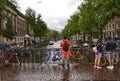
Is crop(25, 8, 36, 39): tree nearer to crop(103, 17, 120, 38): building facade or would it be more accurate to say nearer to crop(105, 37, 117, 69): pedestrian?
crop(103, 17, 120, 38): building facade

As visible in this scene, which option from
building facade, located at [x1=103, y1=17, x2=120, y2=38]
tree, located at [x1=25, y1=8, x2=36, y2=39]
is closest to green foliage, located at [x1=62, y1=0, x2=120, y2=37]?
building facade, located at [x1=103, y1=17, x2=120, y2=38]

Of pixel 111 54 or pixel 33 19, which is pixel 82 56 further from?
pixel 33 19

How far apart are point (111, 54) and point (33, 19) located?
7837 centimetres

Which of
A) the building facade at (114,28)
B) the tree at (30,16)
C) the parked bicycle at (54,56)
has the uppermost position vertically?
the tree at (30,16)

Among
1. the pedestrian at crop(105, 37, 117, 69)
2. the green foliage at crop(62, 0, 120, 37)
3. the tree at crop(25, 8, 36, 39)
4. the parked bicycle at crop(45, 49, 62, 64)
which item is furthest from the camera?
the tree at crop(25, 8, 36, 39)

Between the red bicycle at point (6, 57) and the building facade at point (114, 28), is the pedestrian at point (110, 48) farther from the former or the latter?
the building facade at point (114, 28)

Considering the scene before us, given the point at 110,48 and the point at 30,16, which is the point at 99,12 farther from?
the point at 30,16

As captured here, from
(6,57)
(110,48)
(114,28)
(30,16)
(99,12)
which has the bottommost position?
(6,57)

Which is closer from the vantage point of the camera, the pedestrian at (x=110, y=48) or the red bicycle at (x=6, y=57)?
the pedestrian at (x=110, y=48)

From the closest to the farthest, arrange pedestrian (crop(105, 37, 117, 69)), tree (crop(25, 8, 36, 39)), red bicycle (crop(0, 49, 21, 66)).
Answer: pedestrian (crop(105, 37, 117, 69))
red bicycle (crop(0, 49, 21, 66))
tree (crop(25, 8, 36, 39))

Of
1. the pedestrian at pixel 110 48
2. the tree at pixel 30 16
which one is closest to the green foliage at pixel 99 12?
the pedestrian at pixel 110 48

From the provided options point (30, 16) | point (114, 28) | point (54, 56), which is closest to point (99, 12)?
point (54, 56)

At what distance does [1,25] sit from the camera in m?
70.8

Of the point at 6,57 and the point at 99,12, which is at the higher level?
the point at 99,12
